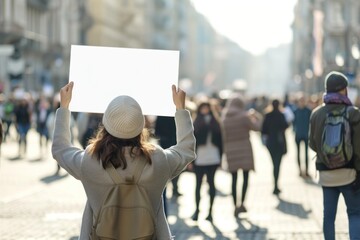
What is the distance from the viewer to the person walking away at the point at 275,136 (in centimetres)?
1648

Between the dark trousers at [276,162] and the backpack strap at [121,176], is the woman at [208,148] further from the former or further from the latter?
→ the backpack strap at [121,176]

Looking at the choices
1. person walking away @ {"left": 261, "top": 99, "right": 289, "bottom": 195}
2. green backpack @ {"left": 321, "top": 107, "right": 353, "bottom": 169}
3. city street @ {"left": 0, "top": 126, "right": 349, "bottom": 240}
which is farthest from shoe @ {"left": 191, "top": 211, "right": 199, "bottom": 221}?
green backpack @ {"left": 321, "top": 107, "right": 353, "bottom": 169}

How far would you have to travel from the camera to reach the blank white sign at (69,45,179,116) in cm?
520

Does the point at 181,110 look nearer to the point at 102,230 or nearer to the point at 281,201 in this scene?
the point at 102,230

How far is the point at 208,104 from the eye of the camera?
13.7 metres

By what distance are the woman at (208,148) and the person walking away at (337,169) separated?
190 inches

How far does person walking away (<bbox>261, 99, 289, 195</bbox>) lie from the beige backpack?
465 inches

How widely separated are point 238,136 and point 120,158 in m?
9.27

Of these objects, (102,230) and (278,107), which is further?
(278,107)

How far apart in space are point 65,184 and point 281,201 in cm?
453

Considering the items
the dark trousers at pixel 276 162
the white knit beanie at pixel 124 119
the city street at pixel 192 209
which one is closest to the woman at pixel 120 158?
the white knit beanie at pixel 124 119

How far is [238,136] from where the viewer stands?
547 inches

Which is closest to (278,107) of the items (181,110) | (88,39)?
(181,110)

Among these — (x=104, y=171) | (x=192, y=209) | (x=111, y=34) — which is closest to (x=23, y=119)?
(x=192, y=209)
